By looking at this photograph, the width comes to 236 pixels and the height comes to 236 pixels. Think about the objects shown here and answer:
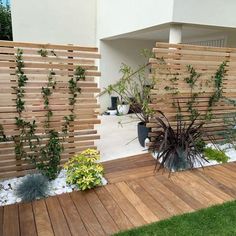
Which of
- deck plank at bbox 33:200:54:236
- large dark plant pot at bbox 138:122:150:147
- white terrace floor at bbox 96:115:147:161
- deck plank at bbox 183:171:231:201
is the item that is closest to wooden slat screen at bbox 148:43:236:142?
large dark plant pot at bbox 138:122:150:147

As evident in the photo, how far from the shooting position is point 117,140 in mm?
6430

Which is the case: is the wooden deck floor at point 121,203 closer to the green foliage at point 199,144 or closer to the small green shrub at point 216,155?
the small green shrub at point 216,155

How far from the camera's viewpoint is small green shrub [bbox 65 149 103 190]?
3.93 metres

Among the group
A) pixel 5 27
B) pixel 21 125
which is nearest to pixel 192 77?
pixel 21 125

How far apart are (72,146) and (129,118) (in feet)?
15.8

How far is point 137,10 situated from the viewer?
20.5 ft

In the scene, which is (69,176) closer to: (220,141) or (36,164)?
(36,164)

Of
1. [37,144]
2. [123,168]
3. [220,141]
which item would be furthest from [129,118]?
[37,144]

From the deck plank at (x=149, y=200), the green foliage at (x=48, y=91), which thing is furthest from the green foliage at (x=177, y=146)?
the green foliage at (x=48, y=91)

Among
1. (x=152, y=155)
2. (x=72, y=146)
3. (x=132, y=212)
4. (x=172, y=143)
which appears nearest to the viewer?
(x=132, y=212)

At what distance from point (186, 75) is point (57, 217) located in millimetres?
3748

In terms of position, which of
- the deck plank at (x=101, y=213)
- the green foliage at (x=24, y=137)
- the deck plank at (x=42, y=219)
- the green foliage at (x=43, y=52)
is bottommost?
the deck plank at (x=42, y=219)

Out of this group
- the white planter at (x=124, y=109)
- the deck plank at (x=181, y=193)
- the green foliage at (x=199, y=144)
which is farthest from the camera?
the white planter at (x=124, y=109)

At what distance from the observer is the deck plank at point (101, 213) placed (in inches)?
121
